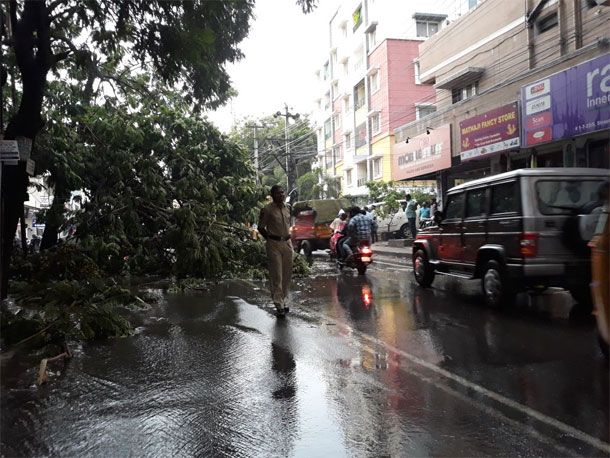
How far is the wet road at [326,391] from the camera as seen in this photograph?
11.8 feet

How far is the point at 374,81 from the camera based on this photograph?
133ft

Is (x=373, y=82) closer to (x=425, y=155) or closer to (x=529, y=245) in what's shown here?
(x=425, y=155)

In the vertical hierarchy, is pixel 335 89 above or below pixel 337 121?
above

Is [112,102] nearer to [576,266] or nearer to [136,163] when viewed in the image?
[136,163]

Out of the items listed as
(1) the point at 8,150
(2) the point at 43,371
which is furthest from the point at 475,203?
(1) the point at 8,150

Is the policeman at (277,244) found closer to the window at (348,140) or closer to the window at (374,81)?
the window at (374,81)

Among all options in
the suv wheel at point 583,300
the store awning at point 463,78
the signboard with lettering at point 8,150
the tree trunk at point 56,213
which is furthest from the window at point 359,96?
the signboard with lettering at point 8,150

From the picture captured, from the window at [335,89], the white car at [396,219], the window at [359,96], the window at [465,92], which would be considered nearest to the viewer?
the window at [465,92]

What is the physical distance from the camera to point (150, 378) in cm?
513

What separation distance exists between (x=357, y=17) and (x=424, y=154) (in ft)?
88.8

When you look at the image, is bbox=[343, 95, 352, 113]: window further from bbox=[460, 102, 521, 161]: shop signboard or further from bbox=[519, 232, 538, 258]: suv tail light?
bbox=[519, 232, 538, 258]: suv tail light

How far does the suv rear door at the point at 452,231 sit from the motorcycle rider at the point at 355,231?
3.66 m

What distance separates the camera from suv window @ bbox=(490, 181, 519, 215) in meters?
7.80

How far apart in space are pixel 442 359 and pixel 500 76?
1613 cm
